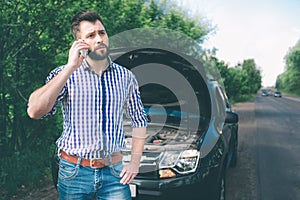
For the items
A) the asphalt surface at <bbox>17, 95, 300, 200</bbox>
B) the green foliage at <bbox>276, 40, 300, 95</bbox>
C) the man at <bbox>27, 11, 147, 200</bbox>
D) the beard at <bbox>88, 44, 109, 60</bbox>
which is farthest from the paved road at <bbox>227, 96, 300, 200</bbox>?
the green foliage at <bbox>276, 40, 300, 95</bbox>

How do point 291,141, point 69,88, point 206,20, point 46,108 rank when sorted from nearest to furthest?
point 46,108 < point 69,88 < point 291,141 < point 206,20

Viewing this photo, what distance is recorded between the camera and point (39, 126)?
5852 mm

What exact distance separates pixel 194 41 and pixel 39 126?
4.80 metres

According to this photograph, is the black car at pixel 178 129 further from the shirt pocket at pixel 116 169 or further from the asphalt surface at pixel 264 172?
the asphalt surface at pixel 264 172

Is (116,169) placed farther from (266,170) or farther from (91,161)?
(266,170)

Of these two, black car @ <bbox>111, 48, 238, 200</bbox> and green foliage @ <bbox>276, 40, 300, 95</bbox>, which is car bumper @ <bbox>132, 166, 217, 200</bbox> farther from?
green foliage @ <bbox>276, 40, 300, 95</bbox>

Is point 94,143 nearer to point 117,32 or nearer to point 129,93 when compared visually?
point 129,93

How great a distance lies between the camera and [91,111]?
2.02m

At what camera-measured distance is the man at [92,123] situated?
2.01m

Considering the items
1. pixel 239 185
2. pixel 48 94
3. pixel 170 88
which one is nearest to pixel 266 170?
pixel 239 185

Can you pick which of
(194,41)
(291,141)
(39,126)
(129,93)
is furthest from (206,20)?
(129,93)

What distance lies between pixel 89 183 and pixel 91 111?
1.52ft

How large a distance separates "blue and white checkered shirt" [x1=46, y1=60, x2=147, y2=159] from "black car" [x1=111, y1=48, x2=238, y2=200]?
1.24 meters

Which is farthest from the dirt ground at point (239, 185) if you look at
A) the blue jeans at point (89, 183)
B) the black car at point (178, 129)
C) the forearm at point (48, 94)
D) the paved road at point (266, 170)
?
the forearm at point (48, 94)
